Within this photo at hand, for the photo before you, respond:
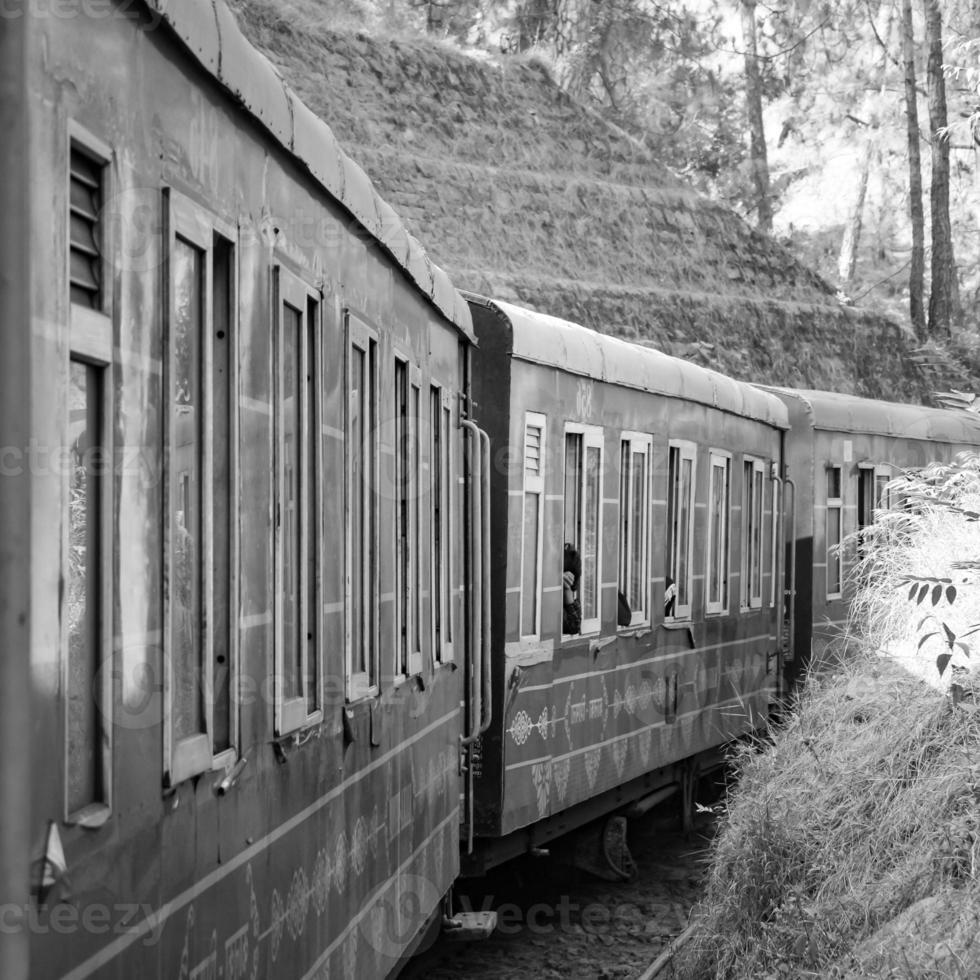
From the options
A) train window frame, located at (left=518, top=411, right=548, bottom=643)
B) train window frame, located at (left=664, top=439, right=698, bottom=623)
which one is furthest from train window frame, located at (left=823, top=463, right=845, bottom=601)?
train window frame, located at (left=518, top=411, right=548, bottom=643)

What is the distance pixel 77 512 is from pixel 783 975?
15.8ft

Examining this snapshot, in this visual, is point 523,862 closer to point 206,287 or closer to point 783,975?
point 783,975

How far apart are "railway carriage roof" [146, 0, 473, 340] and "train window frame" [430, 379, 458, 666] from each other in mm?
1116

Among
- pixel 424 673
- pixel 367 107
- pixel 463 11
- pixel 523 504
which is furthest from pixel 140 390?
pixel 463 11

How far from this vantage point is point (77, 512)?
2.64m

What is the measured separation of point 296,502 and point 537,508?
510cm

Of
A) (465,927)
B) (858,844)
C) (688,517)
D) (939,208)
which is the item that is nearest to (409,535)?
(465,927)

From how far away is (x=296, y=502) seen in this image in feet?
14.3

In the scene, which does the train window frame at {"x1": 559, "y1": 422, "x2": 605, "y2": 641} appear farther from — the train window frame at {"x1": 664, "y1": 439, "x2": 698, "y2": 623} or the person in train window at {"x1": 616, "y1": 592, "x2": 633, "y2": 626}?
the train window frame at {"x1": 664, "y1": 439, "x2": 698, "y2": 623}

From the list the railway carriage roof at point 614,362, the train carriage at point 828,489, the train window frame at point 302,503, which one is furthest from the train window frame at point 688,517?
the train window frame at point 302,503

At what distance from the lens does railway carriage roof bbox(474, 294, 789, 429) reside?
912 cm

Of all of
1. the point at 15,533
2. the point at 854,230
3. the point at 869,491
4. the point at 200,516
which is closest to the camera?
the point at 15,533

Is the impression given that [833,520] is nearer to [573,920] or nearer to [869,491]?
[869,491]

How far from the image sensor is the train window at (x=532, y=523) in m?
9.17
